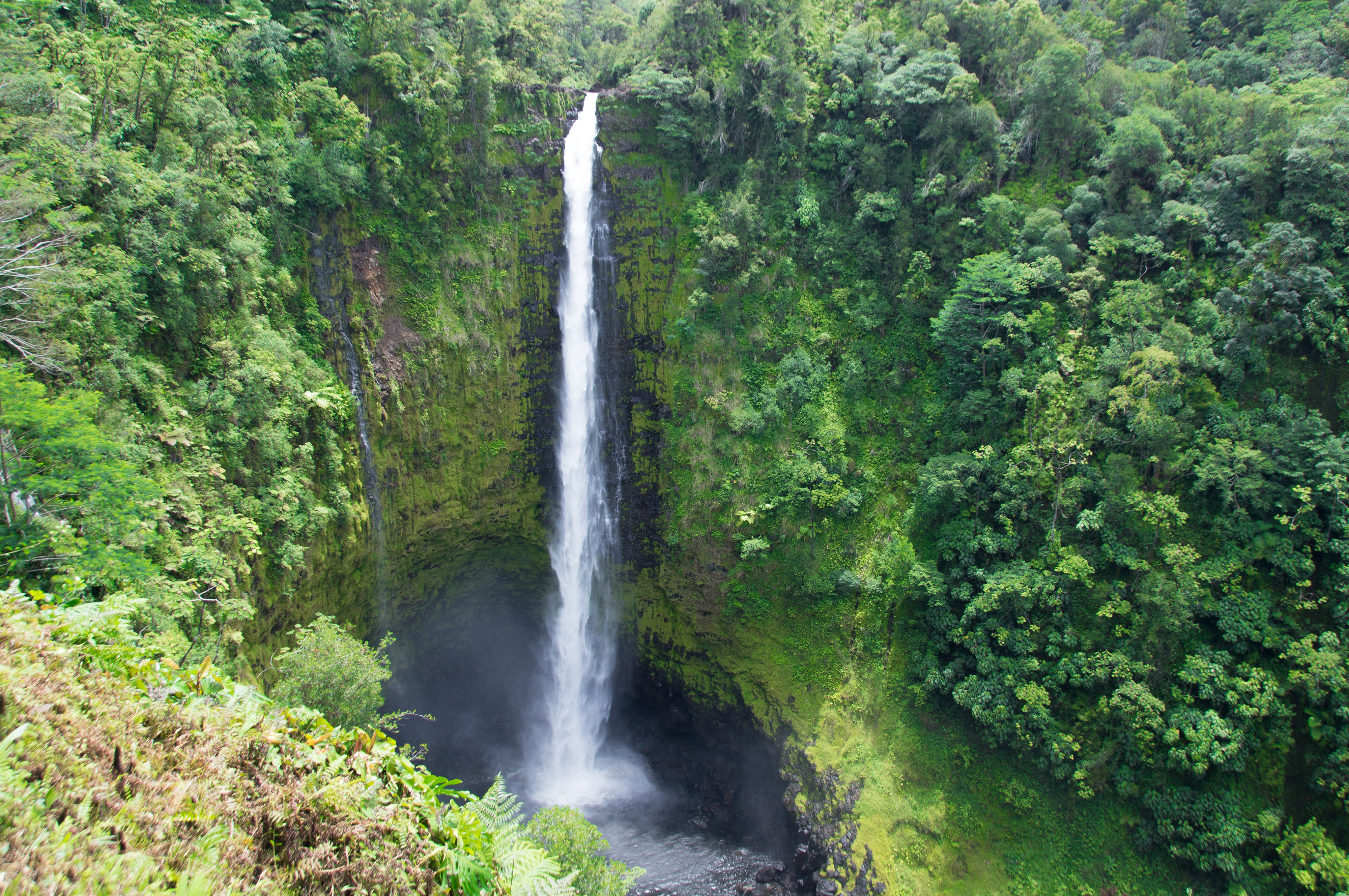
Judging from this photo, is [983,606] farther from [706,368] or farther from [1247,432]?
[706,368]

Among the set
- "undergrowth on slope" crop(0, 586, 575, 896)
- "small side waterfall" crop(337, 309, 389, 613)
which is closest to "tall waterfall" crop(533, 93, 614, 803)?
"small side waterfall" crop(337, 309, 389, 613)

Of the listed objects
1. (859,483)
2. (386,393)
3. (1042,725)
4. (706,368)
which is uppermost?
(706,368)

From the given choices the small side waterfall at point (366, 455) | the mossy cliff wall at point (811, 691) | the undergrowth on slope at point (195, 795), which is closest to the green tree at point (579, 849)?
the mossy cliff wall at point (811, 691)

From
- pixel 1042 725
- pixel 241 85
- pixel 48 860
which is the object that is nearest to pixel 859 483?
pixel 1042 725

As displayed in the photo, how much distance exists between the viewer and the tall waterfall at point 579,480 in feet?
65.1

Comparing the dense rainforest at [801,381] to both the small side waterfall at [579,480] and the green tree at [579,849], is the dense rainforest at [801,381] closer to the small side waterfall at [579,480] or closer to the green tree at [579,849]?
the green tree at [579,849]

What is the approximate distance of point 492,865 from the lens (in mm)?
4328

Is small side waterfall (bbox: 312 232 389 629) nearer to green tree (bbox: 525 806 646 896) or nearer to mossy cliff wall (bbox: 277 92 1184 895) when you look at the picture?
mossy cliff wall (bbox: 277 92 1184 895)

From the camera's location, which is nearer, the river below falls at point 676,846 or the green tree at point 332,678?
the green tree at point 332,678

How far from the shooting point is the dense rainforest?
10.5 meters

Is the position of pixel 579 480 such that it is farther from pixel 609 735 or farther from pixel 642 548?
pixel 609 735

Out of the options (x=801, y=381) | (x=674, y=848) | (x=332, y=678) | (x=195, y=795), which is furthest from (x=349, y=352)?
(x=674, y=848)

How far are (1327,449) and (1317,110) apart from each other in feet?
26.3

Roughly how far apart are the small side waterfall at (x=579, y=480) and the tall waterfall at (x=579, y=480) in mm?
24
